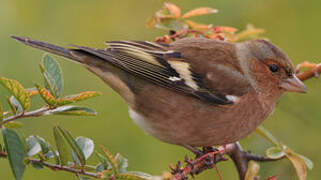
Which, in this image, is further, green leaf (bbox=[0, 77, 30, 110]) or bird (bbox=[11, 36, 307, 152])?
bird (bbox=[11, 36, 307, 152])

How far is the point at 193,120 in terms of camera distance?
10.1 feet

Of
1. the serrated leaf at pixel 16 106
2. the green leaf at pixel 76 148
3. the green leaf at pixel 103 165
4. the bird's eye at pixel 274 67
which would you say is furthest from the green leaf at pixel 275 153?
the serrated leaf at pixel 16 106

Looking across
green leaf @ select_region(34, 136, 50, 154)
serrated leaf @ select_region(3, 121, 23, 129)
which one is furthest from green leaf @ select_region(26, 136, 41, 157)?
serrated leaf @ select_region(3, 121, 23, 129)

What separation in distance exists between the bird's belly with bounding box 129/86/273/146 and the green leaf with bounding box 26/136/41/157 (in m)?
1.04

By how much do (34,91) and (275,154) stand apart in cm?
143

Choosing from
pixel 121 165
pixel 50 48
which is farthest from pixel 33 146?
pixel 50 48

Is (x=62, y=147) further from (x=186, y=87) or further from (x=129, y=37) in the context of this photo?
(x=129, y=37)

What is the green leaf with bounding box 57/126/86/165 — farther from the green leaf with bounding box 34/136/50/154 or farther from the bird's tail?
the bird's tail

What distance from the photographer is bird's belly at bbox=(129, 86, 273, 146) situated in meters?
3.07

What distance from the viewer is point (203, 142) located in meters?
3.10

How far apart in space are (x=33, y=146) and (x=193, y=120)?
1178mm

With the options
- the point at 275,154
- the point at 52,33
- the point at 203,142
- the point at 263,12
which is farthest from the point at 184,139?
the point at 52,33

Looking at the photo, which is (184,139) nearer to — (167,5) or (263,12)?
(167,5)

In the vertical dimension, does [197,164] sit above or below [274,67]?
below
